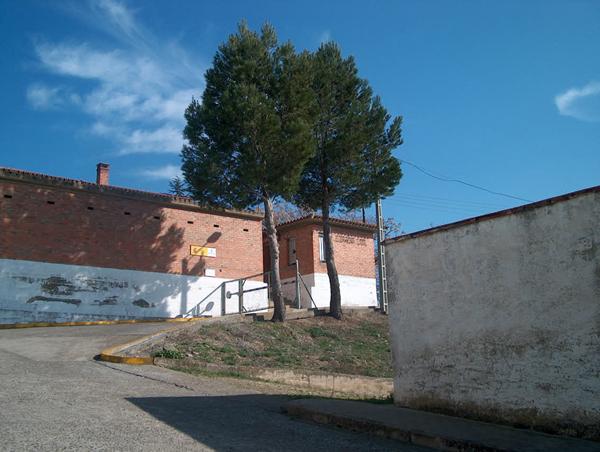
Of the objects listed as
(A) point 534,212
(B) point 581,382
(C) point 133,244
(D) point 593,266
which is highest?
(C) point 133,244

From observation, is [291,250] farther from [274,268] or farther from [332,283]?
[274,268]

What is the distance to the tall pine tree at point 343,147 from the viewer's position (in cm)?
2095

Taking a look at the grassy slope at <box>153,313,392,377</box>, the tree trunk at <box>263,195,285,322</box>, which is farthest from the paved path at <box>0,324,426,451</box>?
the tree trunk at <box>263,195,285,322</box>

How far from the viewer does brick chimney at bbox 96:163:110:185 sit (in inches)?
985

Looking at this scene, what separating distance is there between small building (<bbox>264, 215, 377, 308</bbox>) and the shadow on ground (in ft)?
60.0

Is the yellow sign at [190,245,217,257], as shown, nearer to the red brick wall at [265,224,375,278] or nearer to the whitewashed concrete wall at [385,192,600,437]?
the red brick wall at [265,224,375,278]

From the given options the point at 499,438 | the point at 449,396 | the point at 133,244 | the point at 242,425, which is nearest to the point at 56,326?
the point at 133,244

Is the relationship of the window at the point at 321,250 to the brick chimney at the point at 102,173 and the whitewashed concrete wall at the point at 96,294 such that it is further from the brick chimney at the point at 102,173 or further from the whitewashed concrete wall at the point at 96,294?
the brick chimney at the point at 102,173

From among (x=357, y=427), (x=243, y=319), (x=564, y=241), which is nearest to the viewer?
(x=564, y=241)

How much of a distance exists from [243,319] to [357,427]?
37.7 ft

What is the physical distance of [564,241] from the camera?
6332mm

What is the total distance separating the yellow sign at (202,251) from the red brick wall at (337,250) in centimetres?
490

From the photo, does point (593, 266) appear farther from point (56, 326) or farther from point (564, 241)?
point (56, 326)

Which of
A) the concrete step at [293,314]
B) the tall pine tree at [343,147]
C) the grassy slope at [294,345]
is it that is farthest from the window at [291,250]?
the grassy slope at [294,345]
